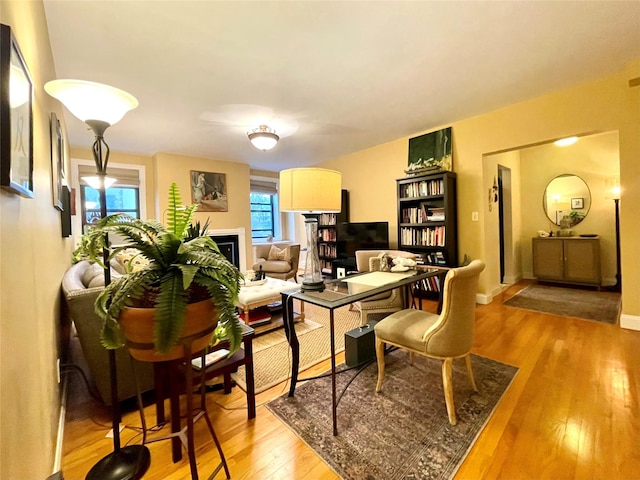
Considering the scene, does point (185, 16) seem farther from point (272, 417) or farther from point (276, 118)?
point (272, 417)

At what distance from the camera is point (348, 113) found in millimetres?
3322

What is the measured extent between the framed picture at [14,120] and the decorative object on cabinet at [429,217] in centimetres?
353

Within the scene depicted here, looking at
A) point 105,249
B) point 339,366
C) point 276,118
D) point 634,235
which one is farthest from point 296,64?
point 634,235

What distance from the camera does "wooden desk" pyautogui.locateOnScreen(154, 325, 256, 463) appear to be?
1.23m

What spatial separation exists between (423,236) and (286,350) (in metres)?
2.58

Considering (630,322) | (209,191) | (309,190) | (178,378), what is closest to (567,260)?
(630,322)

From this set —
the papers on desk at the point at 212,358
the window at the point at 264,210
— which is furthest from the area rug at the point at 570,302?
the window at the point at 264,210

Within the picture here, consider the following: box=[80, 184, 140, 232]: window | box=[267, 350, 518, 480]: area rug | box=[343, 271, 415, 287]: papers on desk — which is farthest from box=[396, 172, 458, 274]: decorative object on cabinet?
box=[80, 184, 140, 232]: window

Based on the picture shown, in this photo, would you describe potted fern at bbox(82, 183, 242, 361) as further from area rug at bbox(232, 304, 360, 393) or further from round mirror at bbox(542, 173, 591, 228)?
round mirror at bbox(542, 173, 591, 228)

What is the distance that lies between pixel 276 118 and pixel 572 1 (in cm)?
271

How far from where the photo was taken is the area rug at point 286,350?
2.04 metres

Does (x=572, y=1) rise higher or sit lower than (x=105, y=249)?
higher

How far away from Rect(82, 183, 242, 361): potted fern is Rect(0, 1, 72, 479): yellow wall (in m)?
0.20

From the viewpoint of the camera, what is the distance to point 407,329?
5.59 feet
